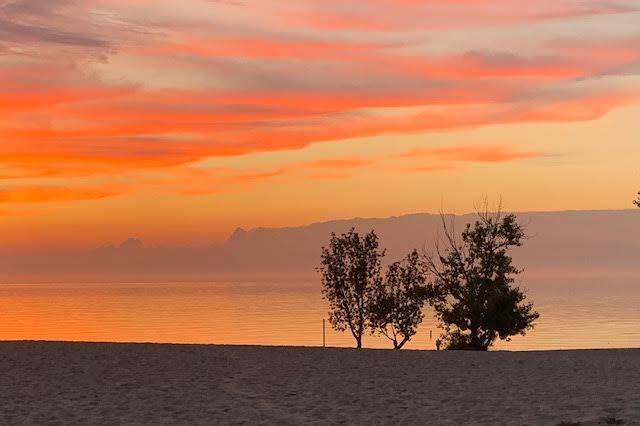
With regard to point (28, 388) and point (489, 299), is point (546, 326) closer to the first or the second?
point (489, 299)

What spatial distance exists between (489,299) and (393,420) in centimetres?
4179

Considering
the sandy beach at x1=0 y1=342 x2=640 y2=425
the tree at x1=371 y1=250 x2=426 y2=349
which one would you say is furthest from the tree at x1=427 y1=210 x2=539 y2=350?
the sandy beach at x1=0 y1=342 x2=640 y2=425

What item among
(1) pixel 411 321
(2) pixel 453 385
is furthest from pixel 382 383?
(1) pixel 411 321

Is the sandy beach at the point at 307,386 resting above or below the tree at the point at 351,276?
below

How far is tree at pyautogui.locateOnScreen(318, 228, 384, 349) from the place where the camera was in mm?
72250

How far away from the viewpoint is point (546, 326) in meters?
189

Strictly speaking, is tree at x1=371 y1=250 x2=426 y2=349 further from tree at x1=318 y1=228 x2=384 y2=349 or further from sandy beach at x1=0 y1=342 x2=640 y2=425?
sandy beach at x1=0 y1=342 x2=640 y2=425

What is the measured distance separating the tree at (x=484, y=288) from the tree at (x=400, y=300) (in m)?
5.06

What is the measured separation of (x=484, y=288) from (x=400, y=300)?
31.8 ft

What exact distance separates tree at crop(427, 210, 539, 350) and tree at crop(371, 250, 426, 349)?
16.6 feet

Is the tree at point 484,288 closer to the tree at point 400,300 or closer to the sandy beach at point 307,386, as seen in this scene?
the tree at point 400,300

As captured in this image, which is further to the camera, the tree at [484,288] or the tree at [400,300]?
the tree at [400,300]

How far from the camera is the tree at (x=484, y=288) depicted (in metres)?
63.0

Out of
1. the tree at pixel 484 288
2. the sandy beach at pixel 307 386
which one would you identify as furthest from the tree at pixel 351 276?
the sandy beach at pixel 307 386
